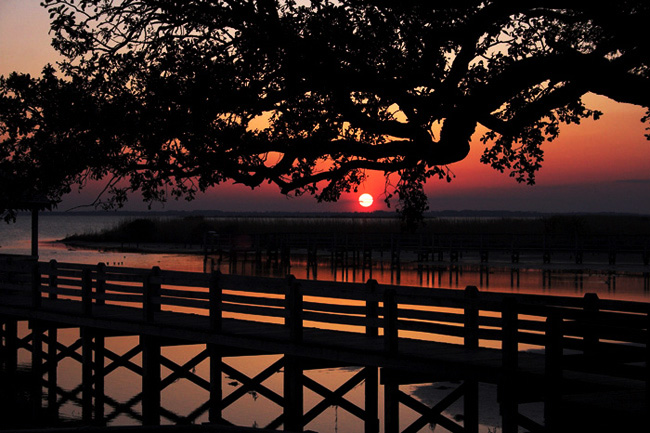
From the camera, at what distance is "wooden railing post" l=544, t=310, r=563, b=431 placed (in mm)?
9695

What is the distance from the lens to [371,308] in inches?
568

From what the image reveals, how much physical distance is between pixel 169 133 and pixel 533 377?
7.58 metres

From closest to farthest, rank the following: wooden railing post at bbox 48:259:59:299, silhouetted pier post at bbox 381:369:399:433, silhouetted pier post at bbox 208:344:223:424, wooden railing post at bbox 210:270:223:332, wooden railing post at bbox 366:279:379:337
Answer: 1. silhouetted pier post at bbox 381:369:399:433
2. wooden railing post at bbox 366:279:379:337
3. silhouetted pier post at bbox 208:344:223:424
4. wooden railing post at bbox 210:270:223:332
5. wooden railing post at bbox 48:259:59:299

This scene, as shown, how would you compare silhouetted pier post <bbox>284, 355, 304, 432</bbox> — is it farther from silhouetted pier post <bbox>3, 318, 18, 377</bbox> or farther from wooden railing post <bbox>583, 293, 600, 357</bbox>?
silhouetted pier post <bbox>3, 318, 18, 377</bbox>

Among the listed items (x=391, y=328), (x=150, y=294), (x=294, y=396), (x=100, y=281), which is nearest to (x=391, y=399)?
(x=391, y=328)

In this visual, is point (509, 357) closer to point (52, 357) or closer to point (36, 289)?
point (36, 289)

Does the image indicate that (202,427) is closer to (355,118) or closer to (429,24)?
(355,118)

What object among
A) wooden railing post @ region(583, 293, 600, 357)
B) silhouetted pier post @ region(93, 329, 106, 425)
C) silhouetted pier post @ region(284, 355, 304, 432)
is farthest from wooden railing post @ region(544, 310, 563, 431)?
silhouetted pier post @ region(93, 329, 106, 425)

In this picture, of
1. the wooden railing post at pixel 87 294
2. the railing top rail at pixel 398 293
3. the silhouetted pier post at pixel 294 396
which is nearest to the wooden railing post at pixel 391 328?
the railing top rail at pixel 398 293

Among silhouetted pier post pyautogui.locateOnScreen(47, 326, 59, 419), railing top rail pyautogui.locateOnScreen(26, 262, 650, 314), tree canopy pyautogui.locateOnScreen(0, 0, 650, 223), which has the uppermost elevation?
tree canopy pyautogui.locateOnScreen(0, 0, 650, 223)

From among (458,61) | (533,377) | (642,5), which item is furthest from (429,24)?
(533,377)

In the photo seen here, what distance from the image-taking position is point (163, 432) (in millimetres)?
5715

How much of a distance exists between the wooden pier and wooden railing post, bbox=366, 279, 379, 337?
0.02 meters

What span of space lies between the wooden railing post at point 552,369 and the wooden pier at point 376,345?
2 centimetres
